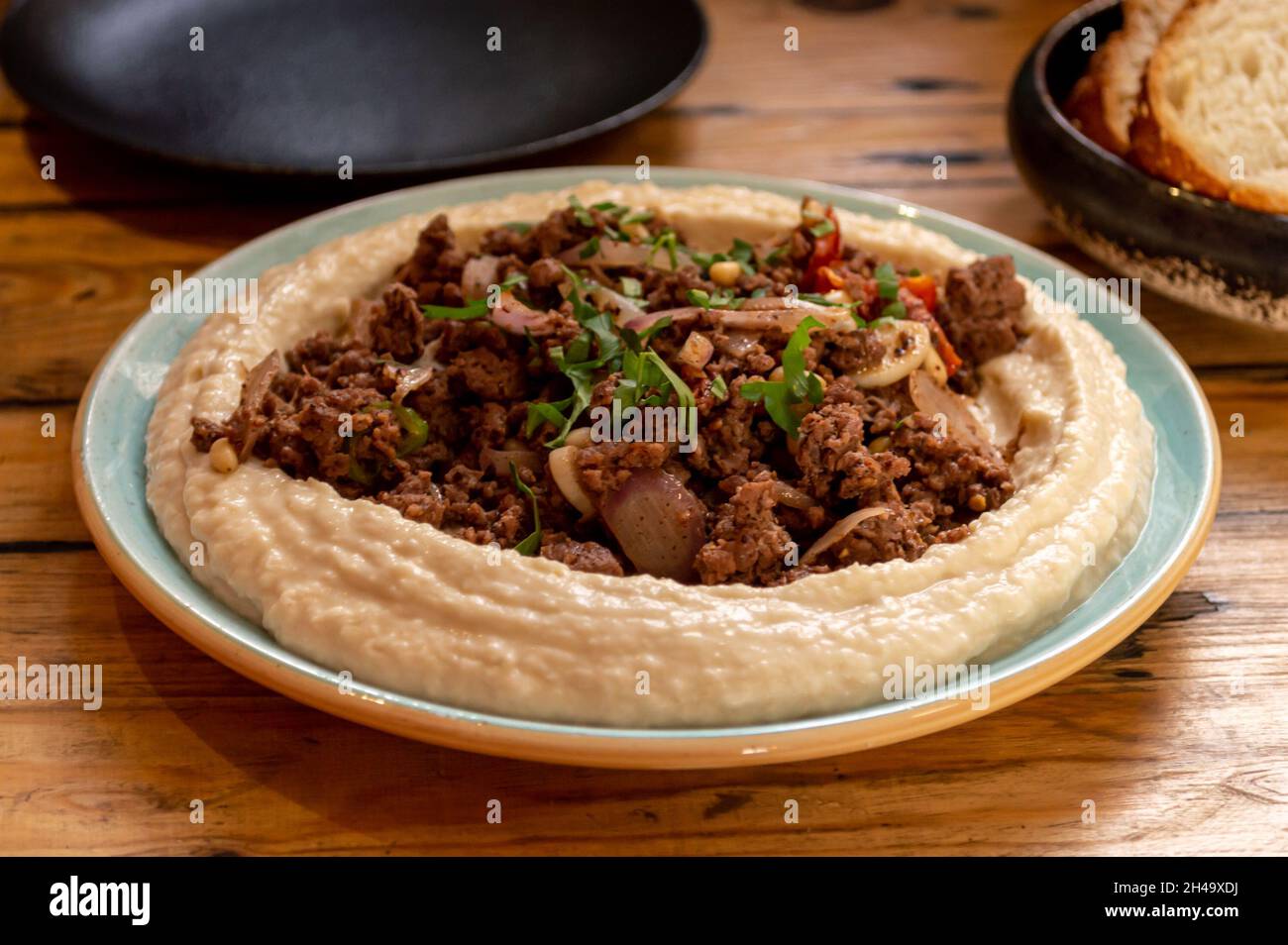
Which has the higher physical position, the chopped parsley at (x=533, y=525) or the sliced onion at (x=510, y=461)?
the sliced onion at (x=510, y=461)

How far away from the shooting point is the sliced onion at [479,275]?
4.15 metres

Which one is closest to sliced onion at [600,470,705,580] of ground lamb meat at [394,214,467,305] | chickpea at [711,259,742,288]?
chickpea at [711,259,742,288]

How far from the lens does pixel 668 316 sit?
386cm

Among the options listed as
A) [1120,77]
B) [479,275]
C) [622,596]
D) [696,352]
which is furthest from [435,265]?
[1120,77]

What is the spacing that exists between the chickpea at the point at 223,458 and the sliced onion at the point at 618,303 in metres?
1.23

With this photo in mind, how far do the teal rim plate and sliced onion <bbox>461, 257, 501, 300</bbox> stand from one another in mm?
892

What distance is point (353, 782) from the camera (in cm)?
312

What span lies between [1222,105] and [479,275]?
3036mm

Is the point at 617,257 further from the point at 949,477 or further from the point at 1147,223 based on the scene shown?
the point at 1147,223

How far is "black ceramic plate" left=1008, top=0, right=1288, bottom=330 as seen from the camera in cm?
455

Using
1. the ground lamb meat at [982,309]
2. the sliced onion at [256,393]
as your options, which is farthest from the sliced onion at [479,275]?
the ground lamb meat at [982,309]

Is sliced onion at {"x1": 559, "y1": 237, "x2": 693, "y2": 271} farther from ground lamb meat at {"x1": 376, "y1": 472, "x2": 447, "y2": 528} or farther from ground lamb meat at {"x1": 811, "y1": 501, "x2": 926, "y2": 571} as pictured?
ground lamb meat at {"x1": 811, "y1": 501, "x2": 926, "y2": 571}

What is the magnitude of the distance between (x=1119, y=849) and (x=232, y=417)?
2.63 m

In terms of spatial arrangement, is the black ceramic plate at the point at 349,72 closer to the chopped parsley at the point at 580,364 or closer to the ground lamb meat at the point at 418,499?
the chopped parsley at the point at 580,364
